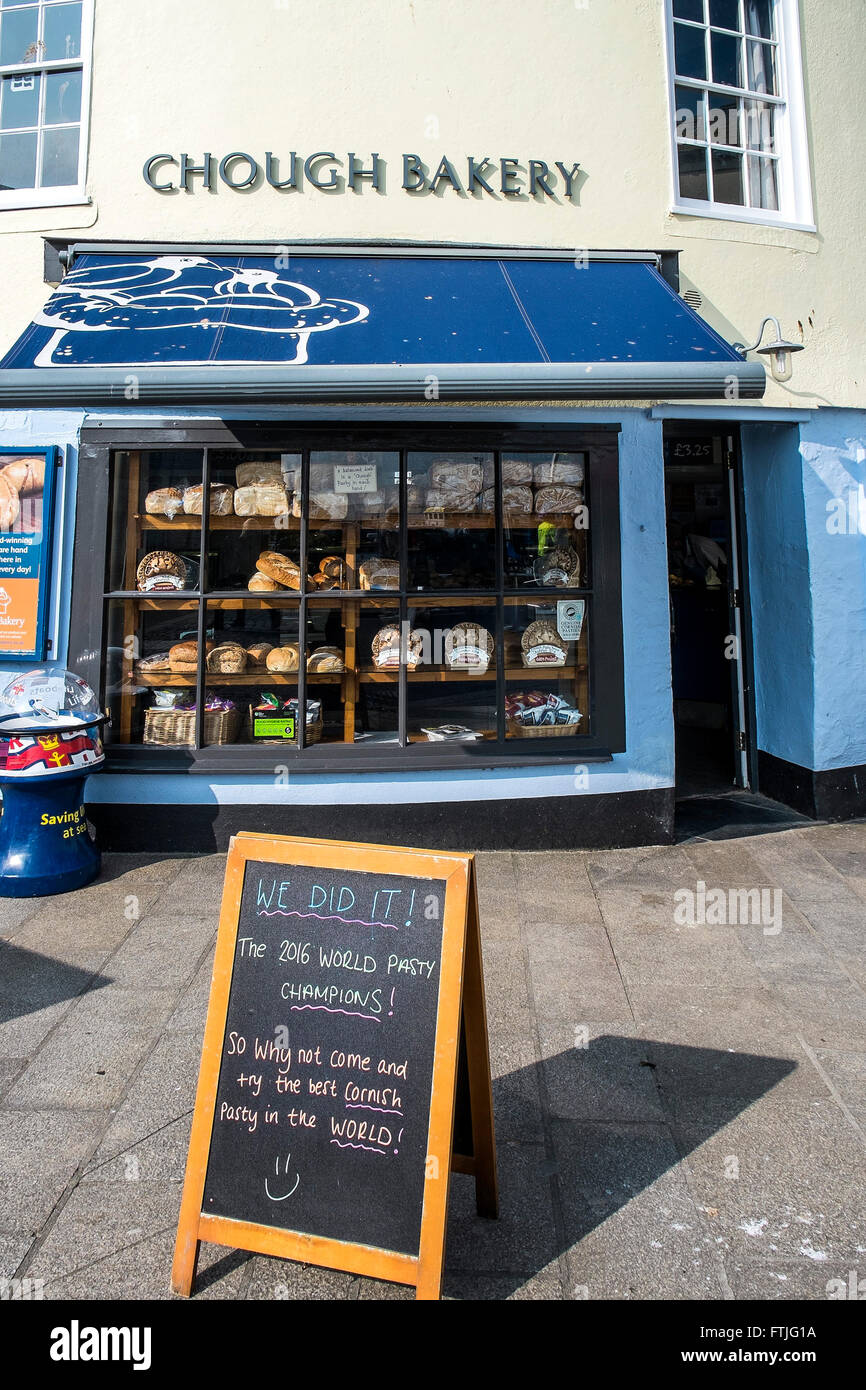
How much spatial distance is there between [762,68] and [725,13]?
18.8 inches

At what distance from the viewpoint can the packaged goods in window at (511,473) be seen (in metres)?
5.92

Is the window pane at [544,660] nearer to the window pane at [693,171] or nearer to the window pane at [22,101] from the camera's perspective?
the window pane at [693,171]

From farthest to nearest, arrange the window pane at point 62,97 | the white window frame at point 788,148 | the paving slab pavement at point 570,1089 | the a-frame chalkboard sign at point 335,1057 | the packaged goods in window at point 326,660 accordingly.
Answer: the white window frame at point 788,148
the window pane at point 62,97
the packaged goods in window at point 326,660
the paving slab pavement at point 570,1089
the a-frame chalkboard sign at point 335,1057

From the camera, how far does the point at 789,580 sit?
6574mm

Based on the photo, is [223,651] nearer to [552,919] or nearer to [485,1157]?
[552,919]

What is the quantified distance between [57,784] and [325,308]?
3.09 meters

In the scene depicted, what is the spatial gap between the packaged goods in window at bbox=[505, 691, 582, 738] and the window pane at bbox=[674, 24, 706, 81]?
4.68 meters

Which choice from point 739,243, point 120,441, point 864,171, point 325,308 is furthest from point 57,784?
point 864,171

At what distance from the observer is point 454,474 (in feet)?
19.3

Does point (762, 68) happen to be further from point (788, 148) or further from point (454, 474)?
point (454, 474)

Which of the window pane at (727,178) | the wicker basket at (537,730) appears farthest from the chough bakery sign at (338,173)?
the wicker basket at (537,730)

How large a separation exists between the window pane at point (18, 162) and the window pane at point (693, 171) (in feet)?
15.0

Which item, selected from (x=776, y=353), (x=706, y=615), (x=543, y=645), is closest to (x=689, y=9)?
(x=776, y=353)
